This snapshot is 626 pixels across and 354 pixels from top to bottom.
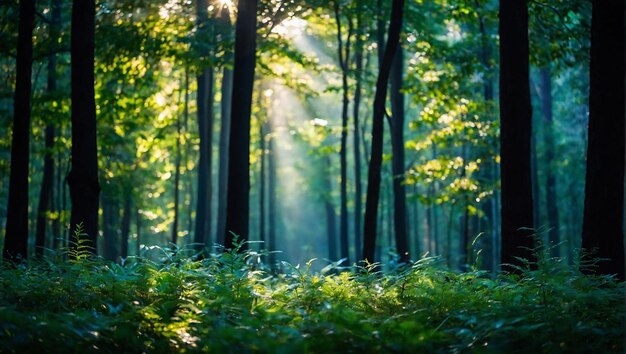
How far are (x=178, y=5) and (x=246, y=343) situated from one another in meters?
13.8

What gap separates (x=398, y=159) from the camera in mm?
23438

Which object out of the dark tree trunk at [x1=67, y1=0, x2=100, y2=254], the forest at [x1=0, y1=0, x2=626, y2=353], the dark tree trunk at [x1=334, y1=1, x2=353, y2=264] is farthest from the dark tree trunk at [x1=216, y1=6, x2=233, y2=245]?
the dark tree trunk at [x1=67, y1=0, x2=100, y2=254]

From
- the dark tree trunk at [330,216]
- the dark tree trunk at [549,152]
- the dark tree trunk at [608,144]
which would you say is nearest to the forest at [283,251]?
the dark tree trunk at [608,144]

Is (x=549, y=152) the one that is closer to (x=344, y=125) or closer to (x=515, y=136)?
(x=344, y=125)

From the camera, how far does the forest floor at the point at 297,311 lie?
17.3 feet

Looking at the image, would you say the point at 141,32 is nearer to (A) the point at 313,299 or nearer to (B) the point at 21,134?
(B) the point at 21,134

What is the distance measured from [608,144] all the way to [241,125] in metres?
7.17

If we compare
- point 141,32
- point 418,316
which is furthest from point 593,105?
point 141,32

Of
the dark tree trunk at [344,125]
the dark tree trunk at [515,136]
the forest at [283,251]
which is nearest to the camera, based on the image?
the forest at [283,251]

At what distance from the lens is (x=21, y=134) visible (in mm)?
13930

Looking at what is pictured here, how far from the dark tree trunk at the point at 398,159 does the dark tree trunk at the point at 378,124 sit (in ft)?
22.8

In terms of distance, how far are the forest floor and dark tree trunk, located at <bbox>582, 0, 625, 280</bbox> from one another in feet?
4.72

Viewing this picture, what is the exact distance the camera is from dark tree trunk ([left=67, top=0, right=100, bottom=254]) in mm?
11812

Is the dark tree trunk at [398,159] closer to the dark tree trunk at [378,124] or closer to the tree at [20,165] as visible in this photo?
the dark tree trunk at [378,124]
